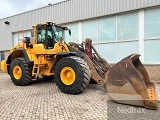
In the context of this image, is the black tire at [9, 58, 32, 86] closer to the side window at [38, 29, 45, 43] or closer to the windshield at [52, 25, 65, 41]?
the side window at [38, 29, 45, 43]

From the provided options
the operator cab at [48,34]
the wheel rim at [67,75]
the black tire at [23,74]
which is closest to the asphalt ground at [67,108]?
the wheel rim at [67,75]

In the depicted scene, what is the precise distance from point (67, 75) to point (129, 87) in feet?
8.75

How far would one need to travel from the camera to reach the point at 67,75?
26.2ft

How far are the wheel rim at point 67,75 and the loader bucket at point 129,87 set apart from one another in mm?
1624

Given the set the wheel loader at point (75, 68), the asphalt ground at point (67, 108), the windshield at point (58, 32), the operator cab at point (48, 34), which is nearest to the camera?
the asphalt ground at point (67, 108)

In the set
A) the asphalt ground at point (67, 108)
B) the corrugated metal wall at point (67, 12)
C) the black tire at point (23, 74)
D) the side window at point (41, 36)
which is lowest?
the asphalt ground at point (67, 108)

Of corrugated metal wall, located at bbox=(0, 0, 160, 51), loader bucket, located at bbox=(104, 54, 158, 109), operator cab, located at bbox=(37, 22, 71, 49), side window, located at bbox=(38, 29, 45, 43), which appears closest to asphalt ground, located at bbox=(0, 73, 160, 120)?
loader bucket, located at bbox=(104, 54, 158, 109)

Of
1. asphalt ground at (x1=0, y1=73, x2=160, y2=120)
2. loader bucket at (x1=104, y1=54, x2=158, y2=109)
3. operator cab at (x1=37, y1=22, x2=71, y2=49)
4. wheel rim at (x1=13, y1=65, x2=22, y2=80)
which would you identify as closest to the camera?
asphalt ground at (x1=0, y1=73, x2=160, y2=120)

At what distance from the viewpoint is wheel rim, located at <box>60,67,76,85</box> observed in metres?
7.74

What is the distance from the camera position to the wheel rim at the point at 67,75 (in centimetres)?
774

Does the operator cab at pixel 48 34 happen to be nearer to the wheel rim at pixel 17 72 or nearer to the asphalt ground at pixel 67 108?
the wheel rim at pixel 17 72

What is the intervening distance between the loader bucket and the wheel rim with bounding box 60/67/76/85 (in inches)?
63.9

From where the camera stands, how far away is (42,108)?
5914 millimetres

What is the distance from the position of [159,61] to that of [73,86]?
18.7 ft
